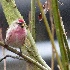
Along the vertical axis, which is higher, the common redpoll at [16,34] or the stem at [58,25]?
the common redpoll at [16,34]

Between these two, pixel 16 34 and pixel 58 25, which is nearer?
pixel 58 25

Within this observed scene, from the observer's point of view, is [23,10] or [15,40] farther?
[23,10]

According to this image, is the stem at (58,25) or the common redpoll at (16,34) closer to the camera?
the stem at (58,25)

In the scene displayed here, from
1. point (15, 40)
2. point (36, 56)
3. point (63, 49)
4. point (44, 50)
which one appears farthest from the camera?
point (44, 50)

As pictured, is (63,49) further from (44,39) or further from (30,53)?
(44,39)

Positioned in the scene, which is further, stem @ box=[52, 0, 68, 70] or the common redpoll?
the common redpoll

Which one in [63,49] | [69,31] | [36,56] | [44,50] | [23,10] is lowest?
[63,49]

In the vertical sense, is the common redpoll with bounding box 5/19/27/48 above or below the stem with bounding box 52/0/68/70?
above

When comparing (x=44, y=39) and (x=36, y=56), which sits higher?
(x=44, y=39)

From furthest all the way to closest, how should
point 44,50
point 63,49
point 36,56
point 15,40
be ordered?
point 44,50, point 36,56, point 15,40, point 63,49

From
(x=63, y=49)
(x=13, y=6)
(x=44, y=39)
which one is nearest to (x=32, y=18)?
(x=13, y=6)

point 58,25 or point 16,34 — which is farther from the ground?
point 16,34
